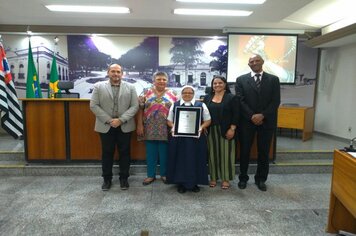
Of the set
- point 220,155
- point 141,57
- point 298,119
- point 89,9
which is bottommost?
point 220,155

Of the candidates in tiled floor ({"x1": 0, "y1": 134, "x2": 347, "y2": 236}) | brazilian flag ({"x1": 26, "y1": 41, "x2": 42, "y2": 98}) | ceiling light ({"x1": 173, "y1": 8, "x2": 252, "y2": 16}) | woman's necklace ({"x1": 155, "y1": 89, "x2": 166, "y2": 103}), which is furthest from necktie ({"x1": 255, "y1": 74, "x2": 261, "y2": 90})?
brazilian flag ({"x1": 26, "y1": 41, "x2": 42, "y2": 98})

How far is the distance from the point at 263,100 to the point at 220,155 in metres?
0.84

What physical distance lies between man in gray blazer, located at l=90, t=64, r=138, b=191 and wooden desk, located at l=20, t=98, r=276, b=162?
624 mm

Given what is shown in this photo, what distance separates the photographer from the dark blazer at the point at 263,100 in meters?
3.09

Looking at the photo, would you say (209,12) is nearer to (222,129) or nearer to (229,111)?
(229,111)

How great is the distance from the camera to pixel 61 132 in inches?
147

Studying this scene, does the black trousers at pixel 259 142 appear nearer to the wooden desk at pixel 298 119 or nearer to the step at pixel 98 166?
the step at pixel 98 166

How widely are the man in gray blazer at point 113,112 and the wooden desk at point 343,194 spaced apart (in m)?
2.15

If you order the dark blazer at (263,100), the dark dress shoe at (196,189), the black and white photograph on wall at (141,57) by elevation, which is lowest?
the dark dress shoe at (196,189)

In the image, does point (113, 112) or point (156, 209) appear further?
point (113, 112)

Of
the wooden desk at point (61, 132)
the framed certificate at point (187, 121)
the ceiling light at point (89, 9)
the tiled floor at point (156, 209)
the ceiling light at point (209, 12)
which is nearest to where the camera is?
the tiled floor at point (156, 209)

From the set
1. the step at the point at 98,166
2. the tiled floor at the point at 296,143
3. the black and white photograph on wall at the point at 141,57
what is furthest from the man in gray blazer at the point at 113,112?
the black and white photograph on wall at the point at 141,57

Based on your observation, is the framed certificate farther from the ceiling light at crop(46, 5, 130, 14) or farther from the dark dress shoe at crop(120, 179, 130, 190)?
the ceiling light at crop(46, 5, 130, 14)

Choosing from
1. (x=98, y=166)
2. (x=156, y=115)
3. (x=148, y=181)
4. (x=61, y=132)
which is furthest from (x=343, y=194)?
(x=61, y=132)
